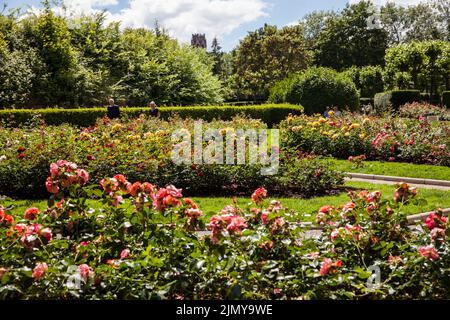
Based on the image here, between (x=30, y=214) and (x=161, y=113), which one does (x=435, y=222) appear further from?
(x=161, y=113)

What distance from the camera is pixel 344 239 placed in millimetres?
2799

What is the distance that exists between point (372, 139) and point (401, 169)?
1678 millimetres

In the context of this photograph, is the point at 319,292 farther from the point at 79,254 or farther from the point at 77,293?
the point at 79,254

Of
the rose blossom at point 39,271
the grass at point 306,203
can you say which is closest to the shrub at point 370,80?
the grass at point 306,203

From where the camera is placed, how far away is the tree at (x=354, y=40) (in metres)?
46.3

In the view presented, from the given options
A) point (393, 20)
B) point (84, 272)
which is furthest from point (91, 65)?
point (393, 20)

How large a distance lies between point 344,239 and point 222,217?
2.64ft

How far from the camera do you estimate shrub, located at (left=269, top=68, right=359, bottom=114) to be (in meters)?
21.7

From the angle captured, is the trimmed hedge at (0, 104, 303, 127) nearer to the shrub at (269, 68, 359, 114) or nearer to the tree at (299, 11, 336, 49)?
the shrub at (269, 68, 359, 114)

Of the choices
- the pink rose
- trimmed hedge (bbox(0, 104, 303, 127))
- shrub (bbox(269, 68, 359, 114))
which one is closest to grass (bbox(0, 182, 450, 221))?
the pink rose

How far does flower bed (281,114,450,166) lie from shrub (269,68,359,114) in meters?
10.3

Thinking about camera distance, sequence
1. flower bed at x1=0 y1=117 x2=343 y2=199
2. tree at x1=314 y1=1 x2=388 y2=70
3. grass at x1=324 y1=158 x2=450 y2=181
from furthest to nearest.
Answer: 1. tree at x1=314 y1=1 x2=388 y2=70
2. grass at x1=324 y1=158 x2=450 y2=181
3. flower bed at x1=0 y1=117 x2=343 y2=199

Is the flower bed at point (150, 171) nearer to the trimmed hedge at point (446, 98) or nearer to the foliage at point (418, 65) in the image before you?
the trimmed hedge at point (446, 98)
